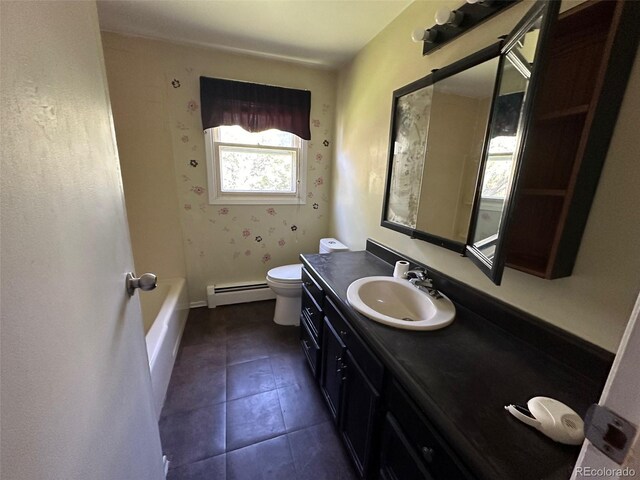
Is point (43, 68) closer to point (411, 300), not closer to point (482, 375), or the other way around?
point (482, 375)

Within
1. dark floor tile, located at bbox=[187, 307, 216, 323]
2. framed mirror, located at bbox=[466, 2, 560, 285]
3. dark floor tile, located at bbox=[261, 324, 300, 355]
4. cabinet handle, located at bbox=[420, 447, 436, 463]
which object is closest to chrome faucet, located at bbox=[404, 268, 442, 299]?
framed mirror, located at bbox=[466, 2, 560, 285]

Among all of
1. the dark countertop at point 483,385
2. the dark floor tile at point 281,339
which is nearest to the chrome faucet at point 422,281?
the dark countertop at point 483,385

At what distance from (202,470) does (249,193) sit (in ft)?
6.60

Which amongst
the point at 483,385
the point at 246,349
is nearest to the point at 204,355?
the point at 246,349

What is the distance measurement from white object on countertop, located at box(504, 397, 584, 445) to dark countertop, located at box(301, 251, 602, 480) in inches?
0.7

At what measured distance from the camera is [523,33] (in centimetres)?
82

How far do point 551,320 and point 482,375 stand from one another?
332mm

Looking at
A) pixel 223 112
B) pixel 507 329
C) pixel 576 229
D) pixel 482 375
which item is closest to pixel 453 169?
pixel 576 229

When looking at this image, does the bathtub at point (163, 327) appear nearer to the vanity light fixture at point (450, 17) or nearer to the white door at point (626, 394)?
the white door at point (626, 394)

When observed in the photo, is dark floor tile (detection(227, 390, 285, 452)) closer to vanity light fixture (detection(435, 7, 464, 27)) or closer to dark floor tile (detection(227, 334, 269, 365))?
dark floor tile (detection(227, 334, 269, 365))

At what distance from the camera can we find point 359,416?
111cm

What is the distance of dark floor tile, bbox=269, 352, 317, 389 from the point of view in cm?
174

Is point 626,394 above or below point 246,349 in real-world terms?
above

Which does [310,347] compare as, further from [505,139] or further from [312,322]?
[505,139]
